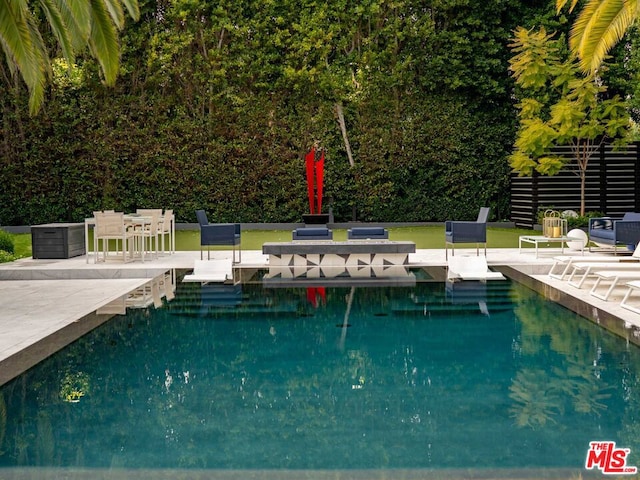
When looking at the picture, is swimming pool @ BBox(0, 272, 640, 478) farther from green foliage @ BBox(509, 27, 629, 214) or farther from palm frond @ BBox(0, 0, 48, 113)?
green foliage @ BBox(509, 27, 629, 214)

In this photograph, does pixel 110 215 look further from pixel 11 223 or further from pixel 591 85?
pixel 591 85

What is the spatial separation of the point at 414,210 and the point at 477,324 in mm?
14666

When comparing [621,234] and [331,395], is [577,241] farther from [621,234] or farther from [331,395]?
[331,395]

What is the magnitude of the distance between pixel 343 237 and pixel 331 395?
13.6 m

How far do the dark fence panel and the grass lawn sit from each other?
109cm

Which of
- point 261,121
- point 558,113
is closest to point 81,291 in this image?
point 261,121


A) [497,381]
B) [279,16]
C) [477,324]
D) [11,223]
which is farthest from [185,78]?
[497,381]

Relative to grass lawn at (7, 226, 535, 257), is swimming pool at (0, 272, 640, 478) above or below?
below

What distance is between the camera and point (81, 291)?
33.3 feet

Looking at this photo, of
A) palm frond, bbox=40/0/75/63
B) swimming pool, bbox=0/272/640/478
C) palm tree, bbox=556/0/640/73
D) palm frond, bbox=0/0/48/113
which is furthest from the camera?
palm frond, bbox=40/0/75/63

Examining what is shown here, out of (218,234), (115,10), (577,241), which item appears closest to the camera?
(115,10)

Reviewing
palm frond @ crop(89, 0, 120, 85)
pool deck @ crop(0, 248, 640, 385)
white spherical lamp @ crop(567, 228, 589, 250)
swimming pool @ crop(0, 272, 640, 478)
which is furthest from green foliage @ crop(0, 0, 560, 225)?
swimming pool @ crop(0, 272, 640, 478)

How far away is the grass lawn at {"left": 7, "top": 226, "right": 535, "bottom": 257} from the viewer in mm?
16609

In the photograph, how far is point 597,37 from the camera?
9531 mm
